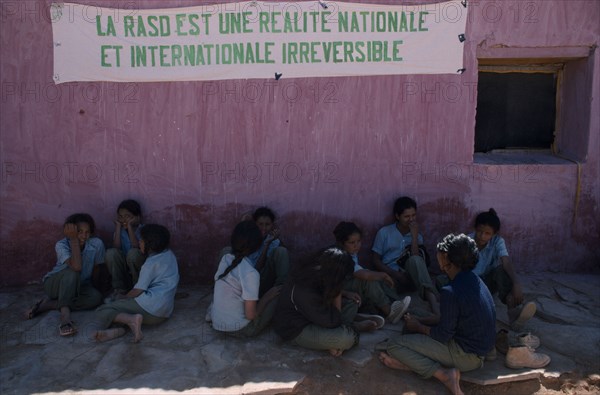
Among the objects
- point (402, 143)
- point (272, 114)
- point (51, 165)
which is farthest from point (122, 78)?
point (402, 143)

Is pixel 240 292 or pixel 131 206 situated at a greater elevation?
pixel 131 206

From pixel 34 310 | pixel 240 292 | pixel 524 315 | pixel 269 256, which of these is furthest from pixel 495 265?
pixel 34 310

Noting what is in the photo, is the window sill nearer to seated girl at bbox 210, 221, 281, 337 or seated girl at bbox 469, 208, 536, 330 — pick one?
seated girl at bbox 469, 208, 536, 330

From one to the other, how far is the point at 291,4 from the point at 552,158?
2866 mm

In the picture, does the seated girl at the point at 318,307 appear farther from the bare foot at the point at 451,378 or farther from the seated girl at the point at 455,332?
the bare foot at the point at 451,378

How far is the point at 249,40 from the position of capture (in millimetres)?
4777

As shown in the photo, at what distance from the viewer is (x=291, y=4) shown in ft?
15.7

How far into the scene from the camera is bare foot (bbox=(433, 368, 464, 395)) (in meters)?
3.40

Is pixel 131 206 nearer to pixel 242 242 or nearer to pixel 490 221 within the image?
pixel 242 242

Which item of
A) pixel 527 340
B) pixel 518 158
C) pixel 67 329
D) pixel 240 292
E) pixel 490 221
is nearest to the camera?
pixel 527 340

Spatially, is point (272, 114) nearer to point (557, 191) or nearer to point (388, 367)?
point (388, 367)

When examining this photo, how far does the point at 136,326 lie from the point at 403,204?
94.6 inches

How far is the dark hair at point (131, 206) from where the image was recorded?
4.81 meters

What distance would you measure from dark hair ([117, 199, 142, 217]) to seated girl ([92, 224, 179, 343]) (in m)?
0.59
